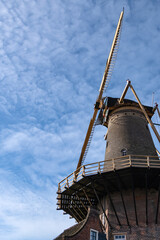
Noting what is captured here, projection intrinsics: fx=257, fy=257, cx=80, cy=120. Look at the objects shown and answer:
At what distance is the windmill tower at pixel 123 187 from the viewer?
1628 cm

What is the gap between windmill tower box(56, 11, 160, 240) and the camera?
16.3m

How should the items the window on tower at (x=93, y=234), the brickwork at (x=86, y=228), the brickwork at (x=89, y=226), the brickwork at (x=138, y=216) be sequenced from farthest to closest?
the brickwork at (x=138, y=216) → the window on tower at (x=93, y=234) → the brickwork at (x=89, y=226) → the brickwork at (x=86, y=228)

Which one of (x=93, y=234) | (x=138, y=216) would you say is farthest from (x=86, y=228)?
(x=138, y=216)

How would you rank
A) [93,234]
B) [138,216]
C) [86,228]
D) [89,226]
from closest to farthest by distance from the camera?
[86,228] → [89,226] → [93,234] → [138,216]

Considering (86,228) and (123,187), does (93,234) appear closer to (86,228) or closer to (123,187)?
(86,228)

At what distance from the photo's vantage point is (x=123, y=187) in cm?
1830

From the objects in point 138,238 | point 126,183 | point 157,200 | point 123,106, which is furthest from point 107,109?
point 138,238

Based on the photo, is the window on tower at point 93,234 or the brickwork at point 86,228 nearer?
the brickwork at point 86,228

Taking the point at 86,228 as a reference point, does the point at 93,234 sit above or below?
below

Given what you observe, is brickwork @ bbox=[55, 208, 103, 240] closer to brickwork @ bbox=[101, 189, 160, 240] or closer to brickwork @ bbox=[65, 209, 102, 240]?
brickwork @ bbox=[65, 209, 102, 240]

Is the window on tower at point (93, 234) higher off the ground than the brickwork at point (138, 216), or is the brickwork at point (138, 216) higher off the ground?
the brickwork at point (138, 216)

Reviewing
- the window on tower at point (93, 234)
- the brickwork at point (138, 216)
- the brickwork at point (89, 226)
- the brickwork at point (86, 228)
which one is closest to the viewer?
the brickwork at point (86, 228)

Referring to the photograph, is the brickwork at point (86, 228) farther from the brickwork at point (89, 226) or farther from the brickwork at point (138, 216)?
the brickwork at point (138, 216)

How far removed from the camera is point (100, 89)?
27094 mm
